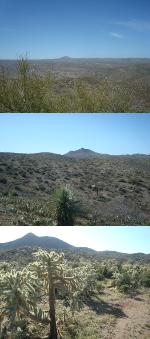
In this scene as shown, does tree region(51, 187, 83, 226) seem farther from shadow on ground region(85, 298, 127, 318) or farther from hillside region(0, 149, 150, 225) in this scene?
shadow on ground region(85, 298, 127, 318)

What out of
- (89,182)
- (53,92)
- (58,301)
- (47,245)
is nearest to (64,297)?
(58,301)

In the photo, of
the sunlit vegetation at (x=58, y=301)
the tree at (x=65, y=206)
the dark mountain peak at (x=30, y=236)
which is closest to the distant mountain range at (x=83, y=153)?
the tree at (x=65, y=206)

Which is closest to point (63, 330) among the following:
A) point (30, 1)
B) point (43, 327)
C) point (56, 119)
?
point (43, 327)

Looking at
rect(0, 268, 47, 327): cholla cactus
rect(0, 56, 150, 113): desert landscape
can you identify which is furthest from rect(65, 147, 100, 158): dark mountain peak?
Answer: rect(0, 268, 47, 327): cholla cactus

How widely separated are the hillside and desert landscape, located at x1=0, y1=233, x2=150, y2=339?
0.47 meters

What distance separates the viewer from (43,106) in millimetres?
8383

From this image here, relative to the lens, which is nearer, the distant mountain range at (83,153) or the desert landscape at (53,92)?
the distant mountain range at (83,153)

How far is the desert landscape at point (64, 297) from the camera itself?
23.4 feet

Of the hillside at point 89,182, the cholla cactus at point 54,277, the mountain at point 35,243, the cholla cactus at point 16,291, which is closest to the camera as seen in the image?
the cholla cactus at point 16,291

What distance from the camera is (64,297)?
7.65 m

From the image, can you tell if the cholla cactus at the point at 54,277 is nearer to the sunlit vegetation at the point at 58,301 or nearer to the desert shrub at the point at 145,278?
the sunlit vegetation at the point at 58,301

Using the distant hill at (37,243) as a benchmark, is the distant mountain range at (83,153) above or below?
above

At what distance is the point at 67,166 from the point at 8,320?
1.82 meters

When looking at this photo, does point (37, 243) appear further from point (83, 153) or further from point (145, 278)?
point (145, 278)
